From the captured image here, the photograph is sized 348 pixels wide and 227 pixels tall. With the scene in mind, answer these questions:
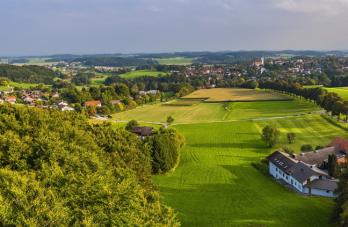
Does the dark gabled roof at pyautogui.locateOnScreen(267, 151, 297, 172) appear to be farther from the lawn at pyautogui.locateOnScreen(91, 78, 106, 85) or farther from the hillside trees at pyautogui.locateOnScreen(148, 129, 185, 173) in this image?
the lawn at pyautogui.locateOnScreen(91, 78, 106, 85)

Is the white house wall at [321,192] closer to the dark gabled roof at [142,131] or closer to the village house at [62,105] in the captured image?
the dark gabled roof at [142,131]

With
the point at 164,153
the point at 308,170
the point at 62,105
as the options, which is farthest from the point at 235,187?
the point at 62,105

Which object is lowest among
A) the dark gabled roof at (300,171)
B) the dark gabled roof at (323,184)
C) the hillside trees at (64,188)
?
the dark gabled roof at (323,184)

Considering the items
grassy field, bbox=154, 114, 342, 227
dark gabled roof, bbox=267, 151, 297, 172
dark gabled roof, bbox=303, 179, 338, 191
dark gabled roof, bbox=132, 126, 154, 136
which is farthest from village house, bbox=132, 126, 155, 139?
dark gabled roof, bbox=303, 179, 338, 191

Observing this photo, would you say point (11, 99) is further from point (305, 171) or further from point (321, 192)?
point (321, 192)

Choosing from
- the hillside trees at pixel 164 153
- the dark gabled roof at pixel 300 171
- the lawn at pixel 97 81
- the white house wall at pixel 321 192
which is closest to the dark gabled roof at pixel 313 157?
the dark gabled roof at pixel 300 171

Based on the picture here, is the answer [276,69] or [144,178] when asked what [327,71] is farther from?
[144,178]

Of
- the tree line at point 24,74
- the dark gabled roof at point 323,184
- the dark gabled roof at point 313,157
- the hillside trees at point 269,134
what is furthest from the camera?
the tree line at point 24,74

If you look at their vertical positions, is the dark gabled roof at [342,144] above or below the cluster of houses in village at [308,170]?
above
